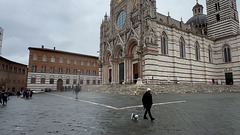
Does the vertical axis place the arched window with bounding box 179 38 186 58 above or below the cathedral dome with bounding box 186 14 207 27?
below

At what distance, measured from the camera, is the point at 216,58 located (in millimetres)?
35531

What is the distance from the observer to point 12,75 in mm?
42656

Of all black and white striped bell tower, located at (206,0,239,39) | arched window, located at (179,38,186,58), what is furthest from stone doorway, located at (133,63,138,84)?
black and white striped bell tower, located at (206,0,239,39)

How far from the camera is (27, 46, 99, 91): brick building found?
38.2 m

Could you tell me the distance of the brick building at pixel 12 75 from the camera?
121 feet

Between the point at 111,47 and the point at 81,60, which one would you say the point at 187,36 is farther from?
the point at 81,60

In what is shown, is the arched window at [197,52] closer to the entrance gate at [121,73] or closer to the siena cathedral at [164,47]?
the siena cathedral at [164,47]

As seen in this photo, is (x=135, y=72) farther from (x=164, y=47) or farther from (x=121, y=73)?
(x=164, y=47)

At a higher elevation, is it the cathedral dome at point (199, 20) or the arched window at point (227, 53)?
the cathedral dome at point (199, 20)

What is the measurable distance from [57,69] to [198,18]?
45653mm

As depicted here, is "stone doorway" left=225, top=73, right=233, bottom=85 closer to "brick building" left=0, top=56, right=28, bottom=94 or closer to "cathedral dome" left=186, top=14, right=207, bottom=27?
"cathedral dome" left=186, top=14, right=207, bottom=27

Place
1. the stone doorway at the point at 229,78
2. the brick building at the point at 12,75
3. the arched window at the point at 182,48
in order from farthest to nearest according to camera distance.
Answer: the brick building at the point at 12,75, the stone doorway at the point at 229,78, the arched window at the point at 182,48

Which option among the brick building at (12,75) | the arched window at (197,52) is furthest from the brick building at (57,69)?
the arched window at (197,52)

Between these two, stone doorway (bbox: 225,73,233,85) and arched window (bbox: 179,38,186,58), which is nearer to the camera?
arched window (bbox: 179,38,186,58)
